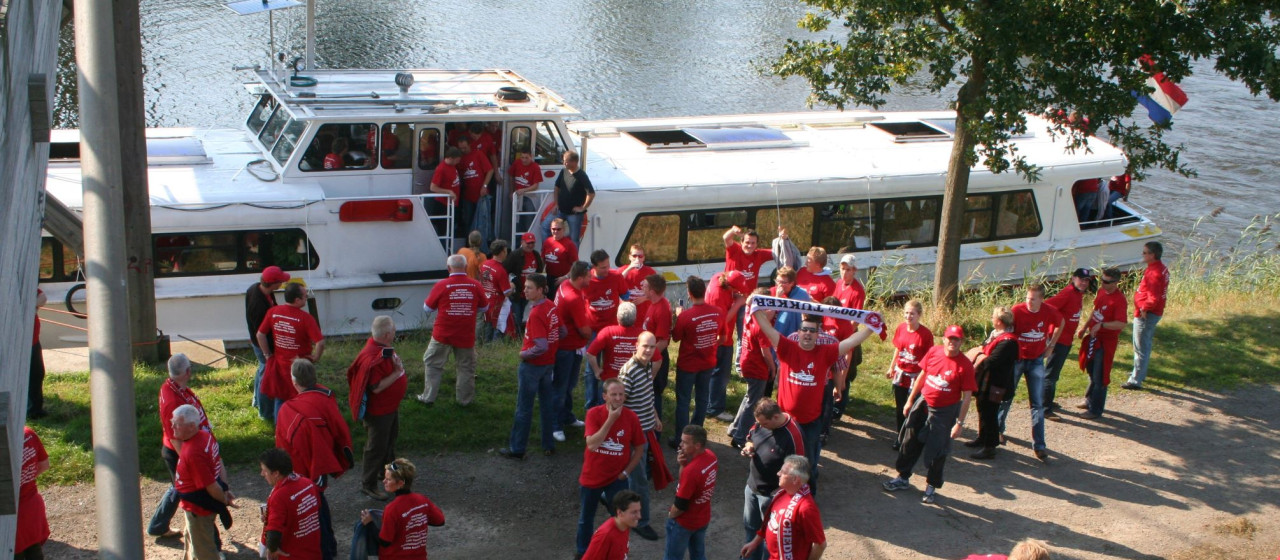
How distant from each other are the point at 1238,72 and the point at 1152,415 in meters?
3.58

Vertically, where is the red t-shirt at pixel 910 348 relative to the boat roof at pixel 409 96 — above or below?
below

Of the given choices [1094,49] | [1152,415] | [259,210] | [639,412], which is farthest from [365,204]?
[1152,415]

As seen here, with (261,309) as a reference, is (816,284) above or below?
above

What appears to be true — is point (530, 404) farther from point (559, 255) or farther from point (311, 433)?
point (559, 255)

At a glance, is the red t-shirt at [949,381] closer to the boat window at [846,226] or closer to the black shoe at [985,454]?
the black shoe at [985,454]

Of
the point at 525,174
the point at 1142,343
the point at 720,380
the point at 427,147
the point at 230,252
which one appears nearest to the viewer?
the point at 720,380

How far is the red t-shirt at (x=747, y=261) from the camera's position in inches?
492

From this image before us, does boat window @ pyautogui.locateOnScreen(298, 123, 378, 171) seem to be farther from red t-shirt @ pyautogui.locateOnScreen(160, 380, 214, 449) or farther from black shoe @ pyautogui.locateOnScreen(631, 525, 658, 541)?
black shoe @ pyautogui.locateOnScreen(631, 525, 658, 541)

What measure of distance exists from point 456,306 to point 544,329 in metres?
1.10

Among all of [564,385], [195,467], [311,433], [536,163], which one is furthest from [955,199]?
[195,467]

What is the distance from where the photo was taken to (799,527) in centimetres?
718

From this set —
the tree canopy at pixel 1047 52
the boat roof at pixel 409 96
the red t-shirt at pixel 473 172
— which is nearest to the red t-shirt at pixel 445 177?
the red t-shirt at pixel 473 172

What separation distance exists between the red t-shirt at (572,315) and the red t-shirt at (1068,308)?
4.61 metres

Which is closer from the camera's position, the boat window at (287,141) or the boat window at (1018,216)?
the boat window at (287,141)
